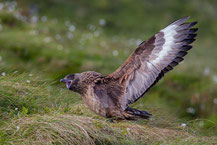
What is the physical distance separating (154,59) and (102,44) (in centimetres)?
495

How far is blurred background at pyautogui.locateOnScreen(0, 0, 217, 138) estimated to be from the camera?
7539 millimetres

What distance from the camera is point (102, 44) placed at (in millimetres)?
9406

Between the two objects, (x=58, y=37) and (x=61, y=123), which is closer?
(x=61, y=123)

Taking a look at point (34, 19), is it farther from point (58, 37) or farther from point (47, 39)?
point (47, 39)

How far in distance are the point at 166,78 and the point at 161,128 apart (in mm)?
3469

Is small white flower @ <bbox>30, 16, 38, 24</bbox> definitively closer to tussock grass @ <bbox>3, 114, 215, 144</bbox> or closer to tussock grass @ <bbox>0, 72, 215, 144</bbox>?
tussock grass @ <bbox>0, 72, 215, 144</bbox>

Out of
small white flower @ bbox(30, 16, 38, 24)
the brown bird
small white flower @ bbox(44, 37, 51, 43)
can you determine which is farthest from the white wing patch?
small white flower @ bbox(30, 16, 38, 24)

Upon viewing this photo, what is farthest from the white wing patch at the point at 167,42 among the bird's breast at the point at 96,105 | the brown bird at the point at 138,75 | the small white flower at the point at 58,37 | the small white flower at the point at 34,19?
the small white flower at the point at 34,19

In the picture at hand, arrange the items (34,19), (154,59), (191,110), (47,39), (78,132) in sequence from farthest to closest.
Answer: (34,19) < (47,39) < (191,110) < (154,59) < (78,132)

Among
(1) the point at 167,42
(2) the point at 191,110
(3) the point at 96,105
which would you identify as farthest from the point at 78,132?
(2) the point at 191,110

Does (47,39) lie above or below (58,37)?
below

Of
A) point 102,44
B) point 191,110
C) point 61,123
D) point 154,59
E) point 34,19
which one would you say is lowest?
point 61,123

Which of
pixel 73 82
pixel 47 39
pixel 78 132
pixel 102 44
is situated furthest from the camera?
pixel 102 44

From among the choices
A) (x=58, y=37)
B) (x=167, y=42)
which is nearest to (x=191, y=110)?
(x=167, y=42)
